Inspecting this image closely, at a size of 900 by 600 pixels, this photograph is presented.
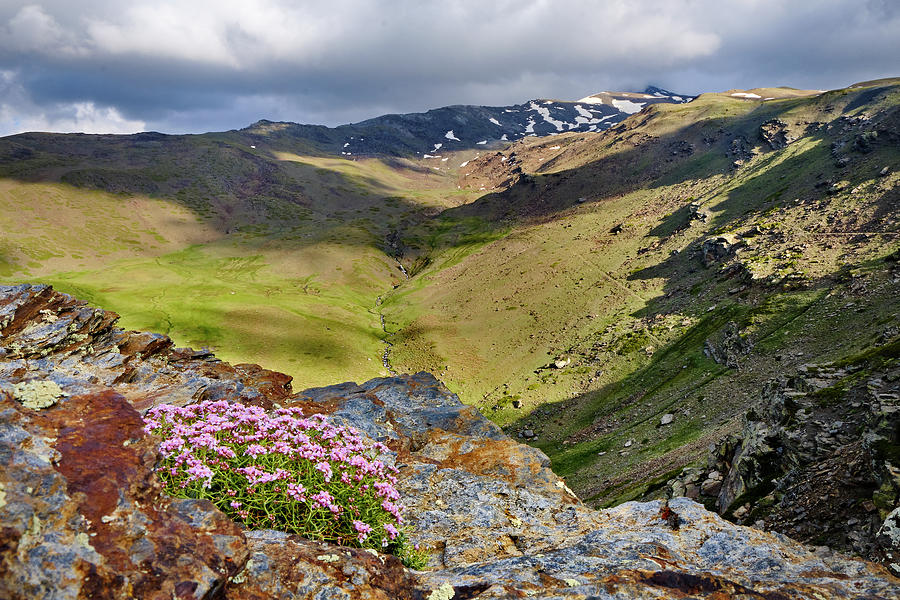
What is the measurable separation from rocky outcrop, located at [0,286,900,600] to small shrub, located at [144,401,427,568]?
819 mm

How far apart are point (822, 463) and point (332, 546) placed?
17.3 meters

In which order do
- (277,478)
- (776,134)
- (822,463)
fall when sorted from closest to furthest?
(277,478) → (822,463) → (776,134)

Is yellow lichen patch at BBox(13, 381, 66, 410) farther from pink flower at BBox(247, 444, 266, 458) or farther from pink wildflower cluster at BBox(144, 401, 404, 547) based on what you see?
pink flower at BBox(247, 444, 266, 458)

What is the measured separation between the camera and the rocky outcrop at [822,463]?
37.5 feet

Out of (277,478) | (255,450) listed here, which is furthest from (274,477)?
(255,450)

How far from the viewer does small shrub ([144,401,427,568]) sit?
8.08 metres

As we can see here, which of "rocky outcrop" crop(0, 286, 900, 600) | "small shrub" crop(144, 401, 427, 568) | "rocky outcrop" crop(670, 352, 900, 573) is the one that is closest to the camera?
"rocky outcrop" crop(0, 286, 900, 600)

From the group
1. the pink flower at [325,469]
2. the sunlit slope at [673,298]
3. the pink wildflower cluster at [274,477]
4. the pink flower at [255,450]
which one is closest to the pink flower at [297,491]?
the pink wildflower cluster at [274,477]

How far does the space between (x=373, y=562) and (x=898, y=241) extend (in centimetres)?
7969

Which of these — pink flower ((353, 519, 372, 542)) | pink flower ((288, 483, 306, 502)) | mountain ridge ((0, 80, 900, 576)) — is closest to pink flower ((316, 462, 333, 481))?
pink flower ((288, 483, 306, 502))

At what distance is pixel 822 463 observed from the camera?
1571 cm

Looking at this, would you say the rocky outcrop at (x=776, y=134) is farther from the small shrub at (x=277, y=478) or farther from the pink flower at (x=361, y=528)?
the pink flower at (x=361, y=528)

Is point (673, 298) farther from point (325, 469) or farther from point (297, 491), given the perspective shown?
point (297, 491)

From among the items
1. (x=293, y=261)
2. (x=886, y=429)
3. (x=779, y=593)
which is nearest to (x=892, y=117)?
(x=886, y=429)
